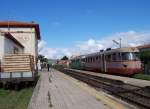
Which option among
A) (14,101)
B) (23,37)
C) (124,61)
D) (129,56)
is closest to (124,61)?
(124,61)

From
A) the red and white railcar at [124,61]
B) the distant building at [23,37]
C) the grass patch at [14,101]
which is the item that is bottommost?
the grass patch at [14,101]

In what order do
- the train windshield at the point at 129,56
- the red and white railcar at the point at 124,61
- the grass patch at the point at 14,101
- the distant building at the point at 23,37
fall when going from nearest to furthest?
1. the grass patch at the point at 14,101
2. the red and white railcar at the point at 124,61
3. the train windshield at the point at 129,56
4. the distant building at the point at 23,37

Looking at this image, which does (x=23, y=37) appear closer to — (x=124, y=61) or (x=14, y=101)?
(x=124, y=61)

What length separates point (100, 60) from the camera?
43875 mm

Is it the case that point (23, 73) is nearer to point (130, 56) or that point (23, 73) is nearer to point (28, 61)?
point (28, 61)

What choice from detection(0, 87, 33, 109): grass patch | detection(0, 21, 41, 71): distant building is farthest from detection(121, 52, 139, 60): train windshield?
detection(0, 87, 33, 109): grass patch

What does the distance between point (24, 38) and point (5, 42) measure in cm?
2823

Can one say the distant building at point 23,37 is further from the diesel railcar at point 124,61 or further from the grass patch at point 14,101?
the grass patch at point 14,101

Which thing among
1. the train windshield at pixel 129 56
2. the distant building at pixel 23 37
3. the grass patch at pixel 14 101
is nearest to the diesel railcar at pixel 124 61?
the train windshield at pixel 129 56

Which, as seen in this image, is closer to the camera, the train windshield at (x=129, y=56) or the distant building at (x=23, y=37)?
the train windshield at (x=129, y=56)

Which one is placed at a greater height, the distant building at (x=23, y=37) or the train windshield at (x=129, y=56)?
the distant building at (x=23, y=37)

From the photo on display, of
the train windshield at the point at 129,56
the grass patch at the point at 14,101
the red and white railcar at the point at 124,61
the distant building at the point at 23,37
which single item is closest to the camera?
the grass patch at the point at 14,101

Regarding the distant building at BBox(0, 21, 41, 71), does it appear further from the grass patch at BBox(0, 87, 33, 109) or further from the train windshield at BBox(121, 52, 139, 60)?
the grass patch at BBox(0, 87, 33, 109)

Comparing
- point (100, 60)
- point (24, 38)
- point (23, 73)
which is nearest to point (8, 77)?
point (23, 73)
